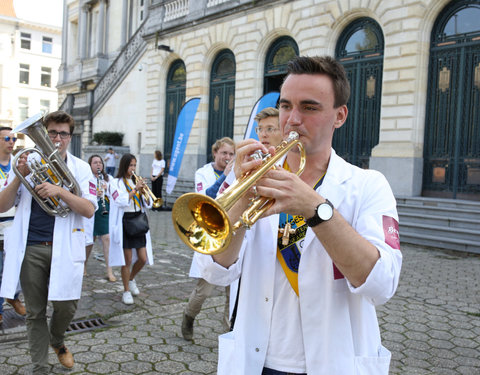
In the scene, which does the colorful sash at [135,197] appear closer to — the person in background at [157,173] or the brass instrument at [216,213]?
the brass instrument at [216,213]

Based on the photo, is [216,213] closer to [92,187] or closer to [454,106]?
[92,187]

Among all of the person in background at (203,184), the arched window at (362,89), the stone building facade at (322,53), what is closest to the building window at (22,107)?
the stone building facade at (322,53)

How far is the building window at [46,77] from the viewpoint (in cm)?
5594

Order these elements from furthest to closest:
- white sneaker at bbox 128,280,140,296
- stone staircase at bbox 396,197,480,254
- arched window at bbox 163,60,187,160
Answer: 1. arched window at bbox 163,60,187,160
2. stone staircase at bbox 396,197,480,254
3. white sneaker at bbox 128,280,140,296

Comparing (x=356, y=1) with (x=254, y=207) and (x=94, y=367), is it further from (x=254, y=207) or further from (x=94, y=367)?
(x=254, y=207)

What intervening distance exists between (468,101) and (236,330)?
11789 millimetres

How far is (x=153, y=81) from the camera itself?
72.8 ft

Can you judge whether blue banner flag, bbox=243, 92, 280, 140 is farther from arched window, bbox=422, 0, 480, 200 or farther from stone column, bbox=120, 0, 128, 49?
stone column, bbox=120, 0, 128, 49

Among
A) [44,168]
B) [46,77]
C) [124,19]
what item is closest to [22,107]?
[46,77]

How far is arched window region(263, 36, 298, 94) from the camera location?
1652cm

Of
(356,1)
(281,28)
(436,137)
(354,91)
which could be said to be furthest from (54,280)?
(281,28)

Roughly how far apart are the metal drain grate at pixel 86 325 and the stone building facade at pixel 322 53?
9419mm

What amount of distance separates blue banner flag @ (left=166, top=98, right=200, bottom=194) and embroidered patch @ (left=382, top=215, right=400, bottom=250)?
7.99 m

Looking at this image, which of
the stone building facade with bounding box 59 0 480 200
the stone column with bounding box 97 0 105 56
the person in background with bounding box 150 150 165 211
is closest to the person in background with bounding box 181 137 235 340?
the stone building facade with bounding box 59 0 480 200
